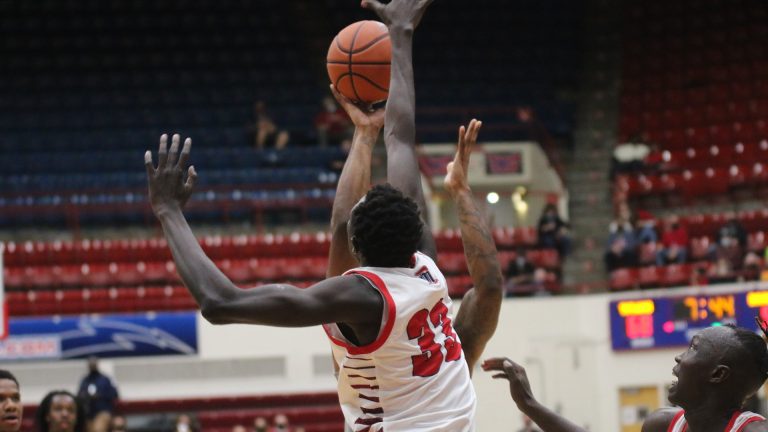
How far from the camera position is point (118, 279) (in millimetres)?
14383

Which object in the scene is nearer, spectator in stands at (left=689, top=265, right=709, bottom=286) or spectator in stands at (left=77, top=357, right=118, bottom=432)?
spectator in stands at (left=77, top=357, right=118, bottom=432)

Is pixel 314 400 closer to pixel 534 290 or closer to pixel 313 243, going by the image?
pixel 313 243

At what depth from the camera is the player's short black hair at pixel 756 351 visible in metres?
3.46

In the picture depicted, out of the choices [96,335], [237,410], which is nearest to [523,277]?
[237,410]

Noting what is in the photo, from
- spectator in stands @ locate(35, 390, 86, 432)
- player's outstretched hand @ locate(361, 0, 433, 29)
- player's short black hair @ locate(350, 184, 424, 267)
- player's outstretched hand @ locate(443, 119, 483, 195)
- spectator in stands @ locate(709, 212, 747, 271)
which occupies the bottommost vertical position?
spectator in stands @ locate(709, 212, 747, 271)

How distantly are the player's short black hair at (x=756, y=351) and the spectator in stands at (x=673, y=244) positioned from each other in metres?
10.4

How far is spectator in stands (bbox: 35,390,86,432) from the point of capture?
18.2ft

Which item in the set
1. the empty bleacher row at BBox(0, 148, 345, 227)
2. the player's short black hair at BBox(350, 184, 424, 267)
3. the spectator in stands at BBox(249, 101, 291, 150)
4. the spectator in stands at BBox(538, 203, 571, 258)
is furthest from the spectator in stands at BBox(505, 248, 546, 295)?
the player's short black hair at BBox(350, 184, 424, 267)

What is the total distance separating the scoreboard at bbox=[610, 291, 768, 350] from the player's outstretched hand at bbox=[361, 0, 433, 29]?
7.90 metres

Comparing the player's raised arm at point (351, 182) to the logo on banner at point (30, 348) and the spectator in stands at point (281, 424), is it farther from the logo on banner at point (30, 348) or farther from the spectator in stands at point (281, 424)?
the logo on banner at point (30, 348)

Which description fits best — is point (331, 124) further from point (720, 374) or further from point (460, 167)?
point (720, 374)

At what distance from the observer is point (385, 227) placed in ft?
11.1

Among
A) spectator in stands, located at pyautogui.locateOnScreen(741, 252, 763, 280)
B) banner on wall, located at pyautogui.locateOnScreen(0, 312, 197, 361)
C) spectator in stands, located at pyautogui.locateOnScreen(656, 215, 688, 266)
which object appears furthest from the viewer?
spectator in stands, located at pyautogui.locateOnScreen(656, 215, 688, 266)

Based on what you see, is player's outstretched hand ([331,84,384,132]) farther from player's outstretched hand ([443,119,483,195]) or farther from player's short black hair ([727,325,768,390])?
player's short black hair ([727,325,768,390])
